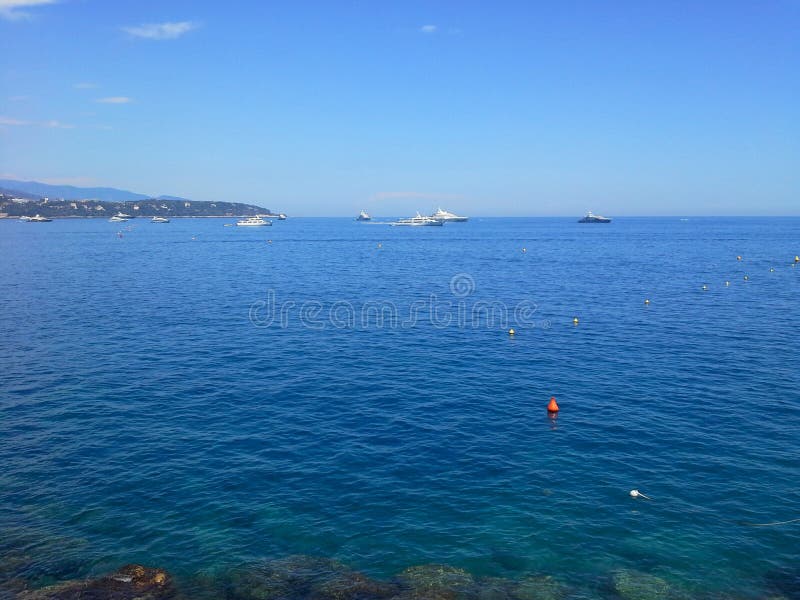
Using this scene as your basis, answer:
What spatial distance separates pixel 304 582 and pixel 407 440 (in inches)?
586

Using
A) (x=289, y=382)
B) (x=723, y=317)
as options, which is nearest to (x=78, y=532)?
(x=289, y=382)

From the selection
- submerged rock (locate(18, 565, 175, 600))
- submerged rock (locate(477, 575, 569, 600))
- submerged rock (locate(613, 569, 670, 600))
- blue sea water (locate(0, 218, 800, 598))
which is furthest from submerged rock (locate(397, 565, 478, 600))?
submerged rock (locate(18, 565, 175, 600))

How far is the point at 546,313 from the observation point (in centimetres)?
7981

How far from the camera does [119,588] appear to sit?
2336 centimetres

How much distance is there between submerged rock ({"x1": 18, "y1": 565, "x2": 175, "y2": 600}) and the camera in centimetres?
2277

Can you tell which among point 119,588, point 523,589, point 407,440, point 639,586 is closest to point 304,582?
point 119,588

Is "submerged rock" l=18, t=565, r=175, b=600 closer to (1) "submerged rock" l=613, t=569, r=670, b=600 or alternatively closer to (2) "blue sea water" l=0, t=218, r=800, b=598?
(2) "blue sea water" l=0, t=218, r=800, b=598

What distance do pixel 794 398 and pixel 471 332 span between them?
3385cm

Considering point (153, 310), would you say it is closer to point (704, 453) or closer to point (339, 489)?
point (339, 489)

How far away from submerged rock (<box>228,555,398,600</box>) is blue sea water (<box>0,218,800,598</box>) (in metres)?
0.95

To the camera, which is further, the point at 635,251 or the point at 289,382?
the point at 635,251

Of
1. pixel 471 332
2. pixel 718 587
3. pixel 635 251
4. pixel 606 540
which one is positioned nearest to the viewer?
pixel 718 587

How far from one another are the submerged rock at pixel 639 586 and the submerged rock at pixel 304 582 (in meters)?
9.81

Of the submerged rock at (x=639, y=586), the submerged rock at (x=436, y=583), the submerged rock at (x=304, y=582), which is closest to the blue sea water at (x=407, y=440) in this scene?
the submerged rock at (x=639, y=586)
